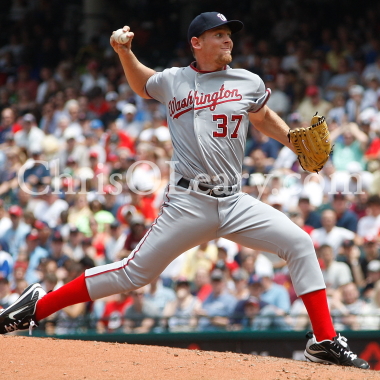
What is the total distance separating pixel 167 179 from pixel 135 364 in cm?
554

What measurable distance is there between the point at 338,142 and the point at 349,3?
481cm

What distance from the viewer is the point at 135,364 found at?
3.45 m

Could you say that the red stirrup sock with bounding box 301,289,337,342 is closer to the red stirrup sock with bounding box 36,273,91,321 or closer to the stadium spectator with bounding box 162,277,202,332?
the red stirrup sock with bounding box 36,273,91,321

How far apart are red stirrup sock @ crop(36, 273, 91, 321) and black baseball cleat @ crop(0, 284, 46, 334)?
0.04 meters

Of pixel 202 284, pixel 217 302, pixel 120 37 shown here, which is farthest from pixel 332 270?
pixel 120 37

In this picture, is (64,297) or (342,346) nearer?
(342,346)

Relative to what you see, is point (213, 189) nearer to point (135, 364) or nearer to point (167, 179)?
point (135, 364)

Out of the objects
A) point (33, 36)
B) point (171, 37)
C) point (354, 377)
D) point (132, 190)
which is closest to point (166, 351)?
point (354, 377)

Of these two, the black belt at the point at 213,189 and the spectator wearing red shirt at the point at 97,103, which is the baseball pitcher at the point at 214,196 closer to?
the black belt at the point at 213,189

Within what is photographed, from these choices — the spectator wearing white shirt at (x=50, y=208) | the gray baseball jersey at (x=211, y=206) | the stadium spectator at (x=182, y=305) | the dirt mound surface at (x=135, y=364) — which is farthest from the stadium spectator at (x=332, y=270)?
the spectator wearing white shirt at (x=50, y=208)

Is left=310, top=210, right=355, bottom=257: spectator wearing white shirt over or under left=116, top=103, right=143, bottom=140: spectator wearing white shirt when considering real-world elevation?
under

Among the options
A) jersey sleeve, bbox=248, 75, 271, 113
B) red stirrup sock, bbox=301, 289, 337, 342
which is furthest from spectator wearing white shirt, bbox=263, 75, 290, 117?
red stirrup sock, bbox=301, 289, 337, 342

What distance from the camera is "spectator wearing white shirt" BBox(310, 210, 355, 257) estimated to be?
715cm

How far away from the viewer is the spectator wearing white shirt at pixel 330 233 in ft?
23.5
